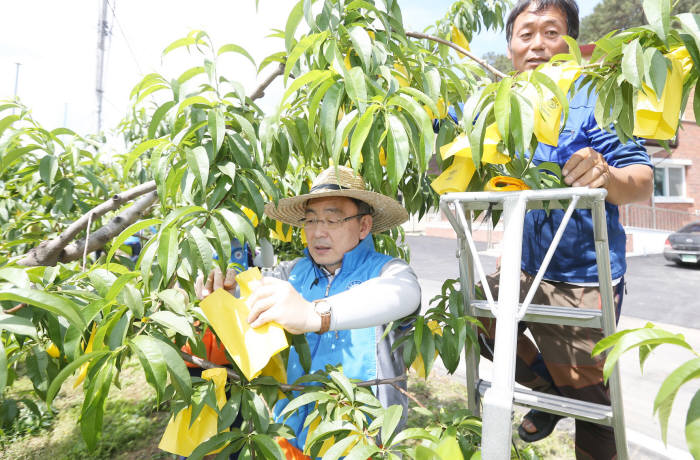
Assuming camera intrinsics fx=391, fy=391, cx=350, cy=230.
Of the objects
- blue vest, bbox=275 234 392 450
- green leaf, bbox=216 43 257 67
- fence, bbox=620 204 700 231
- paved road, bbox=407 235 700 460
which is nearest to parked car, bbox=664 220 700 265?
paved road, bbox=407 235 700 460

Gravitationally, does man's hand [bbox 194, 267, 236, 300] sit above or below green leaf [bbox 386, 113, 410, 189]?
below

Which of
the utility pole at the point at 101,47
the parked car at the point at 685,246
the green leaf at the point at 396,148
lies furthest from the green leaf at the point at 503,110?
the parked car at the point at 685,246

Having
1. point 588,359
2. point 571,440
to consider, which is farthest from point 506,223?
point 571,440

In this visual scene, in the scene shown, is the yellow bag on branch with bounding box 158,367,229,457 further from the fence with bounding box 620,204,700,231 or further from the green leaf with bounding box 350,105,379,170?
the fence with bounding box 620,204,700,231

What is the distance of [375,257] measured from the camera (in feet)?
4.20

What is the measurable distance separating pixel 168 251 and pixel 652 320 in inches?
244

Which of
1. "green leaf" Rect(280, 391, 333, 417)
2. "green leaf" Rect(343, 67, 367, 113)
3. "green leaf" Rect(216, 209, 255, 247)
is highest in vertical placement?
"green leaf" Rect(343, 67, 367, 113)

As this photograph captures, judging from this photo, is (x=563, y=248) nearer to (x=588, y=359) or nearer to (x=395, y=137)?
(x=588, y=359)

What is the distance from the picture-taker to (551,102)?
727 mm

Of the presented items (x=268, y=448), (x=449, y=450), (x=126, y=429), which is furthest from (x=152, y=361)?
(x=126, y=429)

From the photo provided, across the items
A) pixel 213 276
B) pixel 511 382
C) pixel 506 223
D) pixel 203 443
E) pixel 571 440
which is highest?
pixel 506 223

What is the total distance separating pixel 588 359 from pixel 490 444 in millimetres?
874

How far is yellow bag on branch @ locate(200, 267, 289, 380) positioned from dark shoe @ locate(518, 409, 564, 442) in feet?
4.30

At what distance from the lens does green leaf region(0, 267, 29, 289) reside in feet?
1.95
